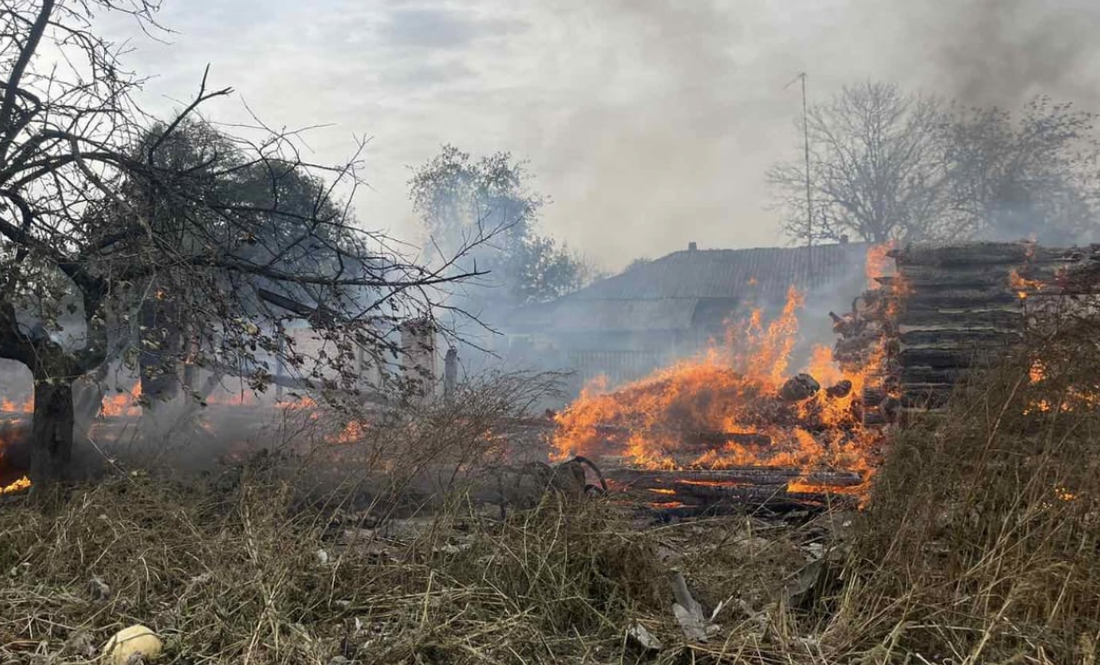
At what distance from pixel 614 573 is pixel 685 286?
29.6 m

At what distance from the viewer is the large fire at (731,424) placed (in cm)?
915

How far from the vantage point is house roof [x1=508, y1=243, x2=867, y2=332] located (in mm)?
32250

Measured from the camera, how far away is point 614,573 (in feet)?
16.4

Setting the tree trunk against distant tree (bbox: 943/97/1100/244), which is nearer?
the tree trunk

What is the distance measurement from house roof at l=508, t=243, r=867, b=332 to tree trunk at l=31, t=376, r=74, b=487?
77.5ft

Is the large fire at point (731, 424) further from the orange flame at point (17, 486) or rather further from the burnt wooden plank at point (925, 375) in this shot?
the orange flame at point (17, 486)

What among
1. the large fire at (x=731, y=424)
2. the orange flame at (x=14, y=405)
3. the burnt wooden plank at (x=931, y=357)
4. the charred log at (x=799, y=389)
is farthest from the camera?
the orange flame at (x=14, y=405)

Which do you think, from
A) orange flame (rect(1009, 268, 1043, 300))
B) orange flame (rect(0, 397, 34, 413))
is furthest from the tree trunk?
→ orange flame (rect(0, 397, 34, 413))

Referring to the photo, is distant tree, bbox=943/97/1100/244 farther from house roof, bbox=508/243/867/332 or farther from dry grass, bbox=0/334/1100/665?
dry grass, bbox=0/334/1100/665

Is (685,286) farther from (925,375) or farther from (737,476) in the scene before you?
(737,476)

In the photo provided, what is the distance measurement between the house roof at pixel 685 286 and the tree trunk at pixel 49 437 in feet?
77.5

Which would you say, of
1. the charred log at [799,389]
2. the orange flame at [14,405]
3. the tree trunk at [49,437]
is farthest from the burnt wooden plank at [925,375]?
the orange flame at [14,405]

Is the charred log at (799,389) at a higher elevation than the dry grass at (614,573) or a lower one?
higher

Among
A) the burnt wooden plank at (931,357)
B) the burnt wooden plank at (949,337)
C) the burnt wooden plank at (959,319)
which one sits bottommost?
the burnt wooden plank at (931,357)
